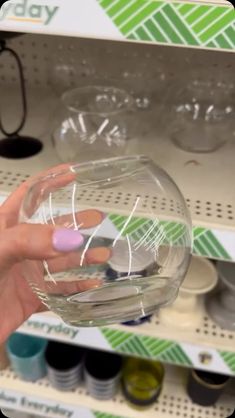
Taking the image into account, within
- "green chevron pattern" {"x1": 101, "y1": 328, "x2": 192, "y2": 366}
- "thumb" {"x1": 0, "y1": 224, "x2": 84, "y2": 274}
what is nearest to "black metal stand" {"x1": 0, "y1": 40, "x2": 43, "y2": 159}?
"green chevron pattern" {"x1": 101, "y1": 328, "x2": 192, "y2": 366}

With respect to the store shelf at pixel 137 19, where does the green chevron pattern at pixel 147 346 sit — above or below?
below

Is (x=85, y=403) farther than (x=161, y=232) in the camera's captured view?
Yes

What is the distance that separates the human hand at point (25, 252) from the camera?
1.40 feet

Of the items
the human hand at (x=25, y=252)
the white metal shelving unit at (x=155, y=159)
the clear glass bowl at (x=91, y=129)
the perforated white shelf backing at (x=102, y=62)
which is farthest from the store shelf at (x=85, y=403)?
the perforated white shelf backing at (x=102, y=62)

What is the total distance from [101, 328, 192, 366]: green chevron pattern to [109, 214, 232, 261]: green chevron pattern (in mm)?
265

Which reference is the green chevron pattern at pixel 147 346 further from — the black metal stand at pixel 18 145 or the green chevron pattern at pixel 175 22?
the green chevron pattern at pixel 175 22

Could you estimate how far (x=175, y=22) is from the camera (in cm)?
62

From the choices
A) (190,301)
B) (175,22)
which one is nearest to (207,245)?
(190,301)

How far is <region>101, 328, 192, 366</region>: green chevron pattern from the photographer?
3.18 ft

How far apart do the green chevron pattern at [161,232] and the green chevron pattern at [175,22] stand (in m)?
0.23

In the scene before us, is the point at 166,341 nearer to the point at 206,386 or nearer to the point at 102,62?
the point at 206,386

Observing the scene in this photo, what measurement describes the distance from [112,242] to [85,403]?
0.61 m

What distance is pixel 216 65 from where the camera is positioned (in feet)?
3.33

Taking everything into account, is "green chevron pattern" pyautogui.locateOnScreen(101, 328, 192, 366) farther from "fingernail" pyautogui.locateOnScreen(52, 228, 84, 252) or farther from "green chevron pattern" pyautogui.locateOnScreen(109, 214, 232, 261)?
"fingernail" pyautogui.locateOnScreen(52, 228, 84, 252)
